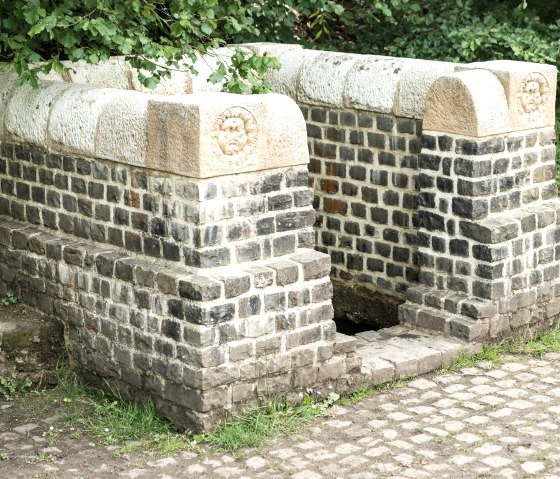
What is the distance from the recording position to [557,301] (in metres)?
8.36

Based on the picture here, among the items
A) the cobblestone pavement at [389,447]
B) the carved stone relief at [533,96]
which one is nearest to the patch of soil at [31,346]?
the cobblestone pavement at [389,447]

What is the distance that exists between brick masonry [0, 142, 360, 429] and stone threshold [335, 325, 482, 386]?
0.19 m

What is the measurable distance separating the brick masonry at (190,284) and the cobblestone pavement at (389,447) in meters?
0.37

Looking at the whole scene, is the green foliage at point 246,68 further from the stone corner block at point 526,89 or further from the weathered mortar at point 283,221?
the stone corner block at point 526,89

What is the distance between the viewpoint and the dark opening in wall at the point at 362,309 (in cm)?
874

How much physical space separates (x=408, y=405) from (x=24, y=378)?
7.62ft

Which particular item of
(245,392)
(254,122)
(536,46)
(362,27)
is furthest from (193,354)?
(362,27)

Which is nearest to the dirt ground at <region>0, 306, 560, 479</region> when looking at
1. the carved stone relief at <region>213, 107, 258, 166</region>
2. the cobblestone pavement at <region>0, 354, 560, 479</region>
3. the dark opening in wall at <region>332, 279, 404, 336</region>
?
the cobblestone pavement at <region>0, 354, 560, 479</region>

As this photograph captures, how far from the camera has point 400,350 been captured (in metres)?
7.64

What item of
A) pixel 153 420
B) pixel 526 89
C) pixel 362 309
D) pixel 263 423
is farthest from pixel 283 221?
pixel 362 309

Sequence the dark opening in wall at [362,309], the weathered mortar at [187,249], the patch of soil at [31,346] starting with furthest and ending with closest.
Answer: the dark opening in wall at [362,309], the patch of soil at [31,346], the weathered mortar at [187,249]

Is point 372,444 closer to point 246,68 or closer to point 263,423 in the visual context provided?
point 263,423

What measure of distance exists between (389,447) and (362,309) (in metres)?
2.61

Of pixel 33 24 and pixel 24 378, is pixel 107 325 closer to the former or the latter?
pixel 24 378
